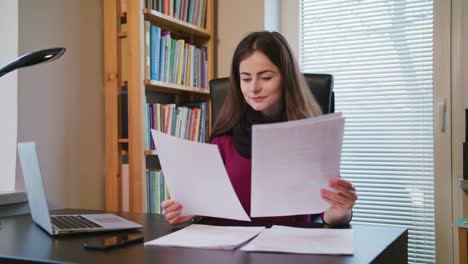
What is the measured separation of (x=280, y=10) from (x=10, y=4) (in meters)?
1.58

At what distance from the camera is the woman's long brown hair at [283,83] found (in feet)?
4.75

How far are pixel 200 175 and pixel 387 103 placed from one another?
1.76 m

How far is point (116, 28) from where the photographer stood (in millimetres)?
2094

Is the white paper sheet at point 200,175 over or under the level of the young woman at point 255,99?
under

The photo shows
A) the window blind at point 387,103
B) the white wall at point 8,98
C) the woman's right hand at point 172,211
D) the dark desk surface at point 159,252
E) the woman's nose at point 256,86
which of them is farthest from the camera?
the window blind at point 387,103

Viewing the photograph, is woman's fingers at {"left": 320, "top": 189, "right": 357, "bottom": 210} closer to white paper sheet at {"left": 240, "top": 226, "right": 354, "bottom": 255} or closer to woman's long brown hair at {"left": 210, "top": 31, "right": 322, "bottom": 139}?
white paper sheet at {"left": 240, "top": 226, "right": 354, "bottom": 255}

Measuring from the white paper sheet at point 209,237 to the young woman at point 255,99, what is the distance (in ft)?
1.17

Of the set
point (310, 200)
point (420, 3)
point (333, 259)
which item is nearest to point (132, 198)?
point (310, 200)

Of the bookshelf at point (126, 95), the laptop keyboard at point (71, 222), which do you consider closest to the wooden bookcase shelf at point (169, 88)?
the bookshelf at point (126, 95)

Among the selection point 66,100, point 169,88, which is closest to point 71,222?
point 66,100

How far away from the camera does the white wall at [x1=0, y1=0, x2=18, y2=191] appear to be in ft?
5.52

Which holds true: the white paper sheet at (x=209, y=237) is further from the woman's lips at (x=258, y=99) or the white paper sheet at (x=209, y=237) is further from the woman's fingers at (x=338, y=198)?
the woman's lips at (x=258, y=99)

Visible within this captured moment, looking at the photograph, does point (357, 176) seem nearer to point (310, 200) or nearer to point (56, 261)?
point (310, 200)

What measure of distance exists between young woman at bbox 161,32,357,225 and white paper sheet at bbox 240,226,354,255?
326 millimetres
